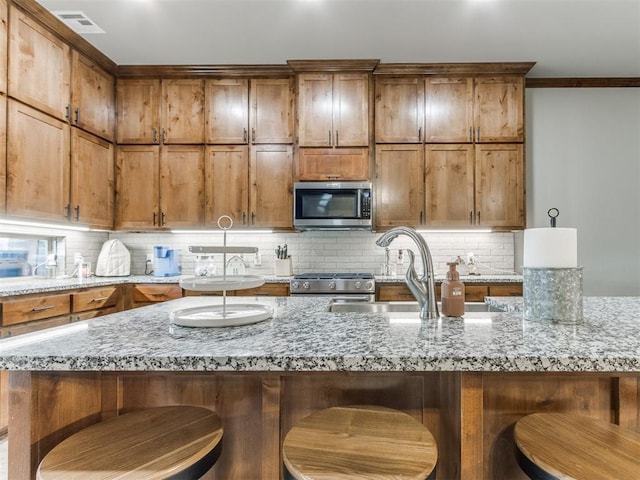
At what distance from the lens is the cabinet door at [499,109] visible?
130 inches

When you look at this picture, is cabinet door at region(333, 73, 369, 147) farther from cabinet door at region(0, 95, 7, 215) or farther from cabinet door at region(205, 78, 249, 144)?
cabinet door at region(0, 95, 7, 215)

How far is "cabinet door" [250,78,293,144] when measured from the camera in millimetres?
3422

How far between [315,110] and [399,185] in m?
1.06

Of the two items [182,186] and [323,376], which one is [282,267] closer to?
[182,186]

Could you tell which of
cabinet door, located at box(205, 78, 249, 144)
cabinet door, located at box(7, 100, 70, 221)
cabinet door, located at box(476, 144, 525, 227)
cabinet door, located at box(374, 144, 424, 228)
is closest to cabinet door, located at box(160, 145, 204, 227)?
cabinet door, located at box(205, 78, 249, 144)

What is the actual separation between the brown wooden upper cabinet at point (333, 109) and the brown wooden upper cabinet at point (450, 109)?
0.54 ft

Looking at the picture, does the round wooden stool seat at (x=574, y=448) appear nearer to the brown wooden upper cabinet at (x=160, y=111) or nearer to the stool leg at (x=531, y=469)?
the stool leg at (x=531, y=469)

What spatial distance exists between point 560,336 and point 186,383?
1.08 metres

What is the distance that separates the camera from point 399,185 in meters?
3.37

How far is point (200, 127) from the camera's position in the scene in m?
3.45

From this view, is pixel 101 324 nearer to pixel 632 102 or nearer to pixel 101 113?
pixel 101 113

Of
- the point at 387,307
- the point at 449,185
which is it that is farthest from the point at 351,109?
the point at 387,307

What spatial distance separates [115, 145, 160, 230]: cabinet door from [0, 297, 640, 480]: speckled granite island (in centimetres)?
246

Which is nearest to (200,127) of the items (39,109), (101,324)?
(39,109)
